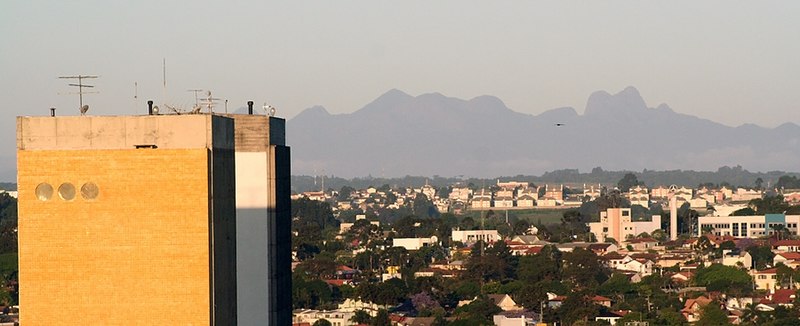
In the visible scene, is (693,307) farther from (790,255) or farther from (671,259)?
(671,259)

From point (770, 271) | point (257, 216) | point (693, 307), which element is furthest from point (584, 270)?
point (257, 216)

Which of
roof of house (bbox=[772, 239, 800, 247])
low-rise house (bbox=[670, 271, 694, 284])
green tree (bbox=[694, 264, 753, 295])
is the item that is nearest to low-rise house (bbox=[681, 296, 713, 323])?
green tree (bbox=[694, 264, 753, 295])

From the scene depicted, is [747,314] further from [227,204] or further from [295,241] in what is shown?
[227,204]

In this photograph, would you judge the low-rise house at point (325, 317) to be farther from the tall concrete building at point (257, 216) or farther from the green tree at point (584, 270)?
the tall concrete building at point (257, 216)

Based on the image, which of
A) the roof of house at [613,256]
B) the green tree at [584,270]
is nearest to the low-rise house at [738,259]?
the roof of house at [613,256]

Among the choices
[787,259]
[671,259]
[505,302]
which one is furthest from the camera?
[671,259]
